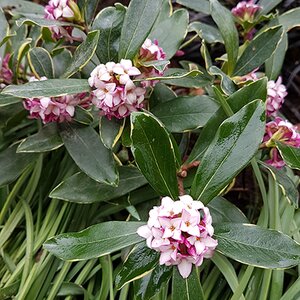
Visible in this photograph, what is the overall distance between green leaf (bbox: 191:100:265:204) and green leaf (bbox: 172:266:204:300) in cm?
11

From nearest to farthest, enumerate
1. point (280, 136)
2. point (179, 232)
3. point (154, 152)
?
point (179, 232), point (154, 152), point (280, 136)

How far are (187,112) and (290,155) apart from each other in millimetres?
186

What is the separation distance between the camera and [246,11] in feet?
3.52

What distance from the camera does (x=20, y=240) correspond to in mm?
956

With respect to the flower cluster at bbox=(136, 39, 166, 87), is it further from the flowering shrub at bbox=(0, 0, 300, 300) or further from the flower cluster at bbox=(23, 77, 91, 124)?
the flower cluster at bbox=(23, 77, 91, 124)

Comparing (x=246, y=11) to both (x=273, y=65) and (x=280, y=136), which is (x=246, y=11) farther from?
(x=280, y=136)

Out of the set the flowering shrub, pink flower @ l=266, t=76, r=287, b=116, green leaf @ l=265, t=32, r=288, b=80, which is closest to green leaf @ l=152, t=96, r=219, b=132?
the flowering shrub

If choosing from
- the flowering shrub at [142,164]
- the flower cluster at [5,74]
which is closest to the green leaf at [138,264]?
the flowering shrub at [142,164]

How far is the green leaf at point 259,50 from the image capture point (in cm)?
93

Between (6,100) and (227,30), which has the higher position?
(227,30)

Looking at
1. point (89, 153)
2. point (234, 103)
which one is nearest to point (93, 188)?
point (89, 153)

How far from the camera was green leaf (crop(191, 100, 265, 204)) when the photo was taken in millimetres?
696

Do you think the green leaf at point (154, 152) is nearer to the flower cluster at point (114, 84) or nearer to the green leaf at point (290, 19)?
the flower cluster at point (114, 84)

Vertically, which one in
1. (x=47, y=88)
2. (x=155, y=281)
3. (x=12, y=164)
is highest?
(x=47, y=88)
